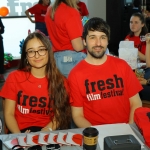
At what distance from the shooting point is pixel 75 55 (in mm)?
2518

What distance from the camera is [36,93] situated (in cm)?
187

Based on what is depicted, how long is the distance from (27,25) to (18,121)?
4891 millimetres

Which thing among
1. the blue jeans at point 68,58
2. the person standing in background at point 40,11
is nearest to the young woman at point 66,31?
the blue jeans at point 68,58

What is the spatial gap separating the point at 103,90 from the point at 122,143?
0.68m

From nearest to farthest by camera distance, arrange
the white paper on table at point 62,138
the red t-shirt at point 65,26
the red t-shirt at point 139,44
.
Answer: the white paper on table at point 62,138
the red t-shirt at point 65,26
the red t-shirt at point 139,44

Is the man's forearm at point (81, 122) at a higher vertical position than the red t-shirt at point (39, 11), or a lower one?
lower

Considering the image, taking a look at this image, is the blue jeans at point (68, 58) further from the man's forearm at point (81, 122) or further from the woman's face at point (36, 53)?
the man's forearm at point (81, 122)


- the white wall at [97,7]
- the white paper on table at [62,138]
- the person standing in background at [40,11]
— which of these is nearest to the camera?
the white paper on table at [62,138]

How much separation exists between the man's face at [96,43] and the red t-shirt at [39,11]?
4.02 m

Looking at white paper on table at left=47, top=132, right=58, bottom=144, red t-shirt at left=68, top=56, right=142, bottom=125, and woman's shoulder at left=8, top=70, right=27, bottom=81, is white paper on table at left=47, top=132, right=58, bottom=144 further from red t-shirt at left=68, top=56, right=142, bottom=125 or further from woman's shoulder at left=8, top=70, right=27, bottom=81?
woman's shoulder at left=8, top=70, right=27, bottom=81

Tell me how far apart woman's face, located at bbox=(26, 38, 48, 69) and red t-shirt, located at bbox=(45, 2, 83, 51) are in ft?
1.82

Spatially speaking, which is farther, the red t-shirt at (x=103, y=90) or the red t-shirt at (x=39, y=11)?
the red t-shirt at (x=39, y=11)

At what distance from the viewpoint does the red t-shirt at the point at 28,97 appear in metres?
1.87

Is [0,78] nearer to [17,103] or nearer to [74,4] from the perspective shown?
[74,4]
